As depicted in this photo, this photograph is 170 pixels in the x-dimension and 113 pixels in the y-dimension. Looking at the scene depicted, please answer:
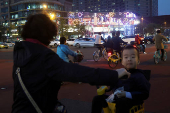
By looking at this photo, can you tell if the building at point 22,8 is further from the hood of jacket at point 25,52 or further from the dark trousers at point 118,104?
the hood of jacket at point 25,52

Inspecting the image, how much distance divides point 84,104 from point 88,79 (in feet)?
12.0

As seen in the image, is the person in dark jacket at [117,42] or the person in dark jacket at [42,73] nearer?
the person in dark jacket at [42,73]

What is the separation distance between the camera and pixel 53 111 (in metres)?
1.61

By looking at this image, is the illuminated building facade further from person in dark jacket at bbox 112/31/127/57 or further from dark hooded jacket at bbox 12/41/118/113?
dark hooded jacket at bbox 12/41/118/113

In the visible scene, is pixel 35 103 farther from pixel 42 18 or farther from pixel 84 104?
pixel 84 104

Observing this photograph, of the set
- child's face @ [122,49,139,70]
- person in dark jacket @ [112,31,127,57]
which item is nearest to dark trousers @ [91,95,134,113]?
child's face @ [122,49,139,70]

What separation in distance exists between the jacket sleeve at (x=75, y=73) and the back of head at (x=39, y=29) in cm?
27

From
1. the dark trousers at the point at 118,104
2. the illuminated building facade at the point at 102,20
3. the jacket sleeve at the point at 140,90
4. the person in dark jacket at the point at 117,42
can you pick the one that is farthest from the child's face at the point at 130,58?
the illuminated building facade at the point at 102,20

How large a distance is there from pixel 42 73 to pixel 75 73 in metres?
0.25

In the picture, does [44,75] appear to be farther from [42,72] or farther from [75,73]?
[75,73]

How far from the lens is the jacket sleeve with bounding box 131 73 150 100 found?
7.89 feet

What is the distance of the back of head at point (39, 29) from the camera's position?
165cm

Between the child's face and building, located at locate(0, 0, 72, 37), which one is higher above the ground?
building, located at locate(0, 0, 72, 37)

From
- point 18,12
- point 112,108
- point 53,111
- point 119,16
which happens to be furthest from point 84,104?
point 18,12
